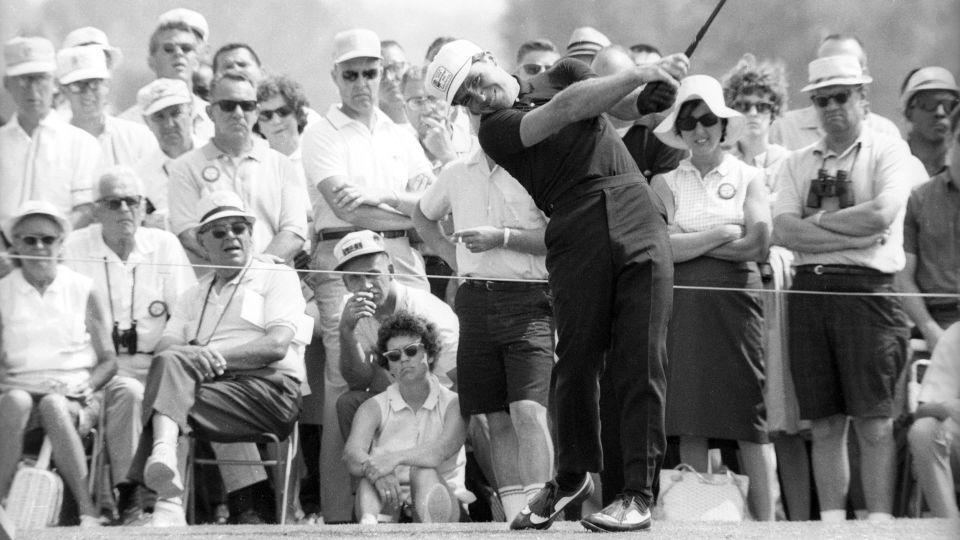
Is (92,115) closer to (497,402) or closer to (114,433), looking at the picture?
(114,433)

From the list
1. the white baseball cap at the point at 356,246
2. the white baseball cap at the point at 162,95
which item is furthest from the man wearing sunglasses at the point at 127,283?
the white baseball cap at the point at 162,95

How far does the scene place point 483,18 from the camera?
8875 millimetres

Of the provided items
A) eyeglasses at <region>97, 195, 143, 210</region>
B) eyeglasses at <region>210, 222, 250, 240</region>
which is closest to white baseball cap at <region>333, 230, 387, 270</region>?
eyeglasses at <region>210, 222, 250, 240</region>

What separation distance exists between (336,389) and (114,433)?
1.07 metres

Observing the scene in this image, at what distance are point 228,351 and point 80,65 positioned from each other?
203cm

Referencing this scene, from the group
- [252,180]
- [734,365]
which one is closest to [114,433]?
[252,180]

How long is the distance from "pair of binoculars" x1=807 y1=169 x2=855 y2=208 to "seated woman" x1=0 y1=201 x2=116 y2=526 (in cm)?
321

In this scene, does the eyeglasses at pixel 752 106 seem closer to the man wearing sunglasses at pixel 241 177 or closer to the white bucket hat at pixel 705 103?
the white bucket hat at pixel 705 103

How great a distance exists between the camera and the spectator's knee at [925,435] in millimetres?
7117

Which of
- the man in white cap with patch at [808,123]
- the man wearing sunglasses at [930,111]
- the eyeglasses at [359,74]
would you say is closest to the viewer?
the man wearing sunglasses at [930,111]

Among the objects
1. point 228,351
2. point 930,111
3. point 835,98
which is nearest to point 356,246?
point 228,351

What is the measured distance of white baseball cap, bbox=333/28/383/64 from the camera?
829cm

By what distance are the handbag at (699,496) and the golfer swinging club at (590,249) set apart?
935 millimetres

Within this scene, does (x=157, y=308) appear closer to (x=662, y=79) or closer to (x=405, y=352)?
(x=405, y=352)
